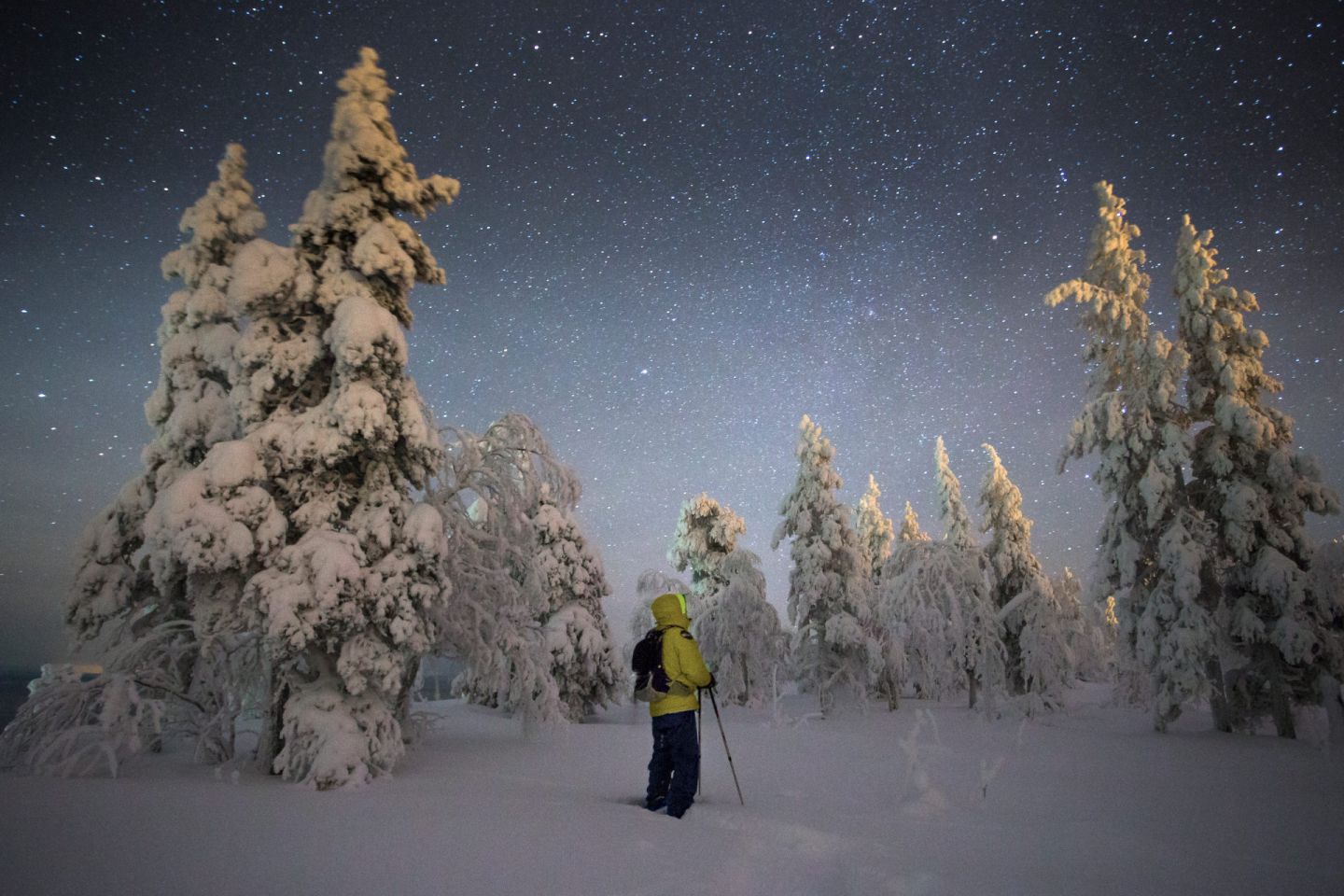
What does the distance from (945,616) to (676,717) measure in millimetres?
18904

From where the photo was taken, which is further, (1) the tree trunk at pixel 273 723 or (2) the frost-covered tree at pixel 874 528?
(2) the frost-covered tree at pixel 874 528

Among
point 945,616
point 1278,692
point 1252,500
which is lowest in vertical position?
point 1278,692

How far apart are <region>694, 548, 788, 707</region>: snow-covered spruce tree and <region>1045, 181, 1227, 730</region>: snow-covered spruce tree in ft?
42.3

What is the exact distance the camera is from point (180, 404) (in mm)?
11570

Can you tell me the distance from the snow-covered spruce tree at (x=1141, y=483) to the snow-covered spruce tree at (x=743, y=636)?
42.3 ft

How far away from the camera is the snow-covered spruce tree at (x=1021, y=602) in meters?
23.8

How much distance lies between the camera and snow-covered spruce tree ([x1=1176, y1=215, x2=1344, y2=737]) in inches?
570

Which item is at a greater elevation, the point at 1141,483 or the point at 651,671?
the point at 1141,483

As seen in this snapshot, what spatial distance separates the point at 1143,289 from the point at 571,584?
66.1ft

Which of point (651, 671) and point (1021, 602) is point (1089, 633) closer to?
point (1021, 602)

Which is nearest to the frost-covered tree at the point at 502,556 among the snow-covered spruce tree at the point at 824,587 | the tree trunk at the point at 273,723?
the tree trunk at the point at 273,723

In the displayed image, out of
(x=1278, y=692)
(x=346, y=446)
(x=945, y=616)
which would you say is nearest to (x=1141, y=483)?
(x=1278, y=692)

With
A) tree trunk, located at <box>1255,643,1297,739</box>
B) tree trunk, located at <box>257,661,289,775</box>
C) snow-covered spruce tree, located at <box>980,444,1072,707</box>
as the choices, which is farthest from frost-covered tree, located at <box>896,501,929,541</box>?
tree trunk, located at <box>257,661,289,775</box>

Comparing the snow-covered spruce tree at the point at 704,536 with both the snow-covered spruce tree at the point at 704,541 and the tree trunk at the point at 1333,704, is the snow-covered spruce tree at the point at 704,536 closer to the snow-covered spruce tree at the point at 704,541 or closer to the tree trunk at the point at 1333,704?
the snow-covered spruce tree at the point at 704,541
